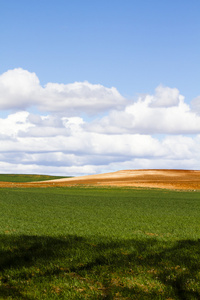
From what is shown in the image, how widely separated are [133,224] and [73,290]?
12.0 m

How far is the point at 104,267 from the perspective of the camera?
36.4 ft

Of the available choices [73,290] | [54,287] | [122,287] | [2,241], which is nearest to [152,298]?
[122,287]

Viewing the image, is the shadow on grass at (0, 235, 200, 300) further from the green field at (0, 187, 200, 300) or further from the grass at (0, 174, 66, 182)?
the grass at (0, 174, 66, 182)

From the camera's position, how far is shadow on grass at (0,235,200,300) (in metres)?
9.37

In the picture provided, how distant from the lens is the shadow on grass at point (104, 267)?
937 centimetres

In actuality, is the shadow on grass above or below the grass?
below

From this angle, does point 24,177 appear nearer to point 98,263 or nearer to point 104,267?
point 98,263

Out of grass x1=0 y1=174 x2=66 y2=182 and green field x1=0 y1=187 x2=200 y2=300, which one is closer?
green field x1=0 y1=187 x2=200 y2=300

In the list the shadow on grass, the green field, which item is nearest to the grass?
the green field

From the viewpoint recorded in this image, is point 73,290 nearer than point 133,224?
Yes

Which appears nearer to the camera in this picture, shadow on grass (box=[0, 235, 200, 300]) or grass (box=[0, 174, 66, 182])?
shadow on grass (box=[0, 235, 200, 300])

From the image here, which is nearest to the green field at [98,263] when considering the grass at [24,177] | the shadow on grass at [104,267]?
the shadow on grass at [104,267]

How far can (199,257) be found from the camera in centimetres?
1237

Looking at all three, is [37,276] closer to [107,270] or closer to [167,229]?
[107,270]
